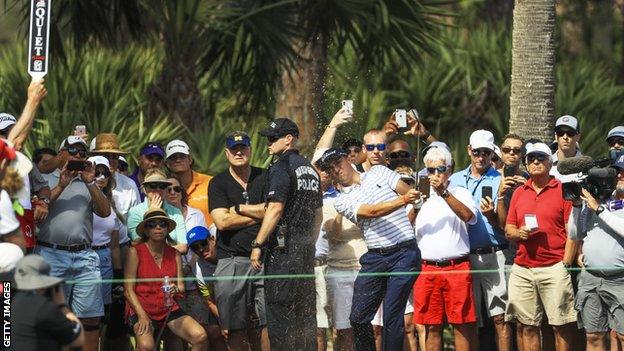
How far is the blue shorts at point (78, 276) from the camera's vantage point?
11406mm

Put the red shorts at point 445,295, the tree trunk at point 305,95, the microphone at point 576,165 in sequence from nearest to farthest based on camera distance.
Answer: the microphone at point 576,165 < the red shorts at point 445,295 < the tree trunk at point 305,95

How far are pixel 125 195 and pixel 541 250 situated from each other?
3.50 metres

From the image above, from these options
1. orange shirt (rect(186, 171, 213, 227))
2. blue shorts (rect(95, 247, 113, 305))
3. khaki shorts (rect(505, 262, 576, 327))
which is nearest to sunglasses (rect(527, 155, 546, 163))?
khaki shorts (rect(505, 262, 576, 327))

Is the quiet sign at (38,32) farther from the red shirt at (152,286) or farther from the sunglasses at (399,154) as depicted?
the sunglasses at (399,154)

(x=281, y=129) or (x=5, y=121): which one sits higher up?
(x=5, y=121)

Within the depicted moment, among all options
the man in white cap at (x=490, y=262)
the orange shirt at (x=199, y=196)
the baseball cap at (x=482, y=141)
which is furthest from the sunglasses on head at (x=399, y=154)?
the orange shirt at (x=199, y=196)

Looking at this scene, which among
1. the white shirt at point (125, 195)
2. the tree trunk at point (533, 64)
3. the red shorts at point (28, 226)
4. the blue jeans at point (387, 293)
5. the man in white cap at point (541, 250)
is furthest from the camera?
the tree trunk at point (533, 64)

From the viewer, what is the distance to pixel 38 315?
27.9ft

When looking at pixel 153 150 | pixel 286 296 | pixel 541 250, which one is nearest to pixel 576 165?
pixel 541 250

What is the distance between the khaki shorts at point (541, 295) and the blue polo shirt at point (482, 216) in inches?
13.4

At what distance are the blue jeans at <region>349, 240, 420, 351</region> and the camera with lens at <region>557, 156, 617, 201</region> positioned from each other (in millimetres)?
1310

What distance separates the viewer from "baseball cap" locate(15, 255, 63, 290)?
855 centimetres

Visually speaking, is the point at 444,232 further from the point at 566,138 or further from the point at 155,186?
the point at 155,186

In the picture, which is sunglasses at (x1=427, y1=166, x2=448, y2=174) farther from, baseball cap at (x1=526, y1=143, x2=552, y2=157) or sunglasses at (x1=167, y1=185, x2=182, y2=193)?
sunglasses at (x1=167, y1=185, x2=182, y2=193)
